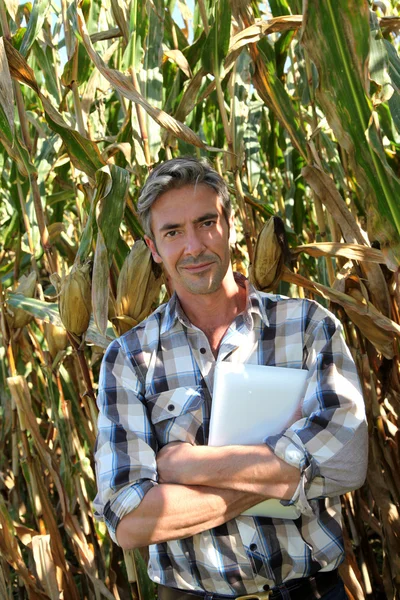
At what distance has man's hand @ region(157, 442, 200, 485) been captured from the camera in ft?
3.85

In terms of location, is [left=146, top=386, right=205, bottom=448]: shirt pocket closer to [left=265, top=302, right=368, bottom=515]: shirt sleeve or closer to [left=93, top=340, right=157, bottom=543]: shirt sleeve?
[left=93, top=340, right=157, bottom=543]: shirt sleeve

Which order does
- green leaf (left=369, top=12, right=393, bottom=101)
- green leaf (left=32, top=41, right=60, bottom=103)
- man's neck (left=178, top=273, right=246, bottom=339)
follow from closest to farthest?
1. green leaf (left=369, top=12, right=393, bottom=101)
2. man's neck (left=178, top=273, right=246, bottom=339)
3. green leaf (left=32, top=41, right=60, bottom=103)

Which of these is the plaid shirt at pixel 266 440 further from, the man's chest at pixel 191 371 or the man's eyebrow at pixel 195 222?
the man's eyebrow at pixel 195 222

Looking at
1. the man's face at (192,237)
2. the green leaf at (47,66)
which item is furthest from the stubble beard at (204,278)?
the green leaf at (47,66)

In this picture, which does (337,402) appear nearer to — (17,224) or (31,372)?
(17,224)

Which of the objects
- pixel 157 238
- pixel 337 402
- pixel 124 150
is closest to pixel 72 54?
pixel 124 150

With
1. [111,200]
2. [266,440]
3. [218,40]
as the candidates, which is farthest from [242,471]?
[218,40]

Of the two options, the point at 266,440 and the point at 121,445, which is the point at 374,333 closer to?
the point at 266,440

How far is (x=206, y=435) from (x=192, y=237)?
36cm

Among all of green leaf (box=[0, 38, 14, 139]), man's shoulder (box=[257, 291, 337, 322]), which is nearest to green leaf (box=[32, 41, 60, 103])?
green leaf (box=[0, 38, 14, 139])

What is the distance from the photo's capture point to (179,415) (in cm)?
128

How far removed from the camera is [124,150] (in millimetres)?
1457

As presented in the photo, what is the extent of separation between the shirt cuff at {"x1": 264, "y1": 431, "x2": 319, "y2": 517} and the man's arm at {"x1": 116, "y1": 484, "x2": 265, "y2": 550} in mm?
60

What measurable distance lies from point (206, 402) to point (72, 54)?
0.74 meters
